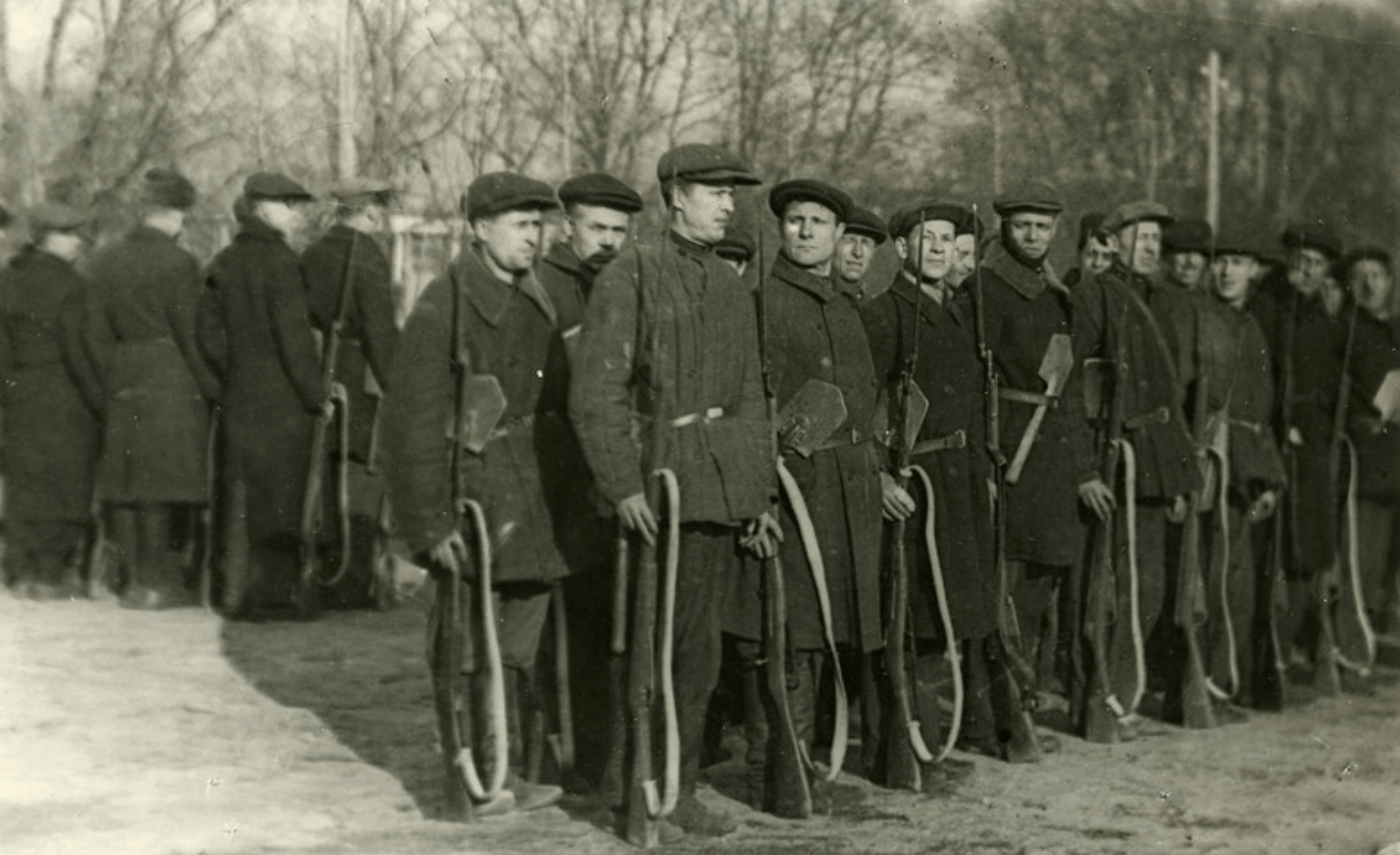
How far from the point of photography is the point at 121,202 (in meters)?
6.11

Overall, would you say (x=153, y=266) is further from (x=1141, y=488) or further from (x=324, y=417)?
(x=1141, y=488)

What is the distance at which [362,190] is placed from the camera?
604cm

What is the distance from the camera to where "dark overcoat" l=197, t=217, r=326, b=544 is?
19.9 feet

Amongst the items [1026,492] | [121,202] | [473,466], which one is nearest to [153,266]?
[121,202]

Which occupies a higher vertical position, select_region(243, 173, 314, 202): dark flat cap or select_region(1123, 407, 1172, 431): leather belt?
select_region(243, 173, 314, 202): dark flat cap

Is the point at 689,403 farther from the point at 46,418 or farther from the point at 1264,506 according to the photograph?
the point at 1264,506

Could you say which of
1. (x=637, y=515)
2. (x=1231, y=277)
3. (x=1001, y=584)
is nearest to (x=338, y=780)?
(x=637, y=515)

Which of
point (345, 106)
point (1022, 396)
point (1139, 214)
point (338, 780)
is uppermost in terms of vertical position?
point (345, 106)

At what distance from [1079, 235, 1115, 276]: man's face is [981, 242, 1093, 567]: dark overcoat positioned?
0.82 meters

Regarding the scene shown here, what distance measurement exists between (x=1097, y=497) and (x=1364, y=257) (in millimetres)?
2021

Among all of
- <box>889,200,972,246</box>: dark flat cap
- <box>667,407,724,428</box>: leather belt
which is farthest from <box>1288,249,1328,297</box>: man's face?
<box>667,407,724,428</box>: leather belt

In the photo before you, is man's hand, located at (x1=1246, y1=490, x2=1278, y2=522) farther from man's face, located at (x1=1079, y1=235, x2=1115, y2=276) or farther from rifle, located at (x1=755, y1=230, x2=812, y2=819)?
rifle, located at (x1=755, y1=230, x2=812, y2=819)

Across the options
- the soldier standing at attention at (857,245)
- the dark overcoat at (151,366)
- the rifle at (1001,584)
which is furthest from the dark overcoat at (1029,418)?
the dark overcoat at (151,366)

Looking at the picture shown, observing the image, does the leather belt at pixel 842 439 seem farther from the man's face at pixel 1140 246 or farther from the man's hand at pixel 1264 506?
the man's hand at pixel 1264 506
